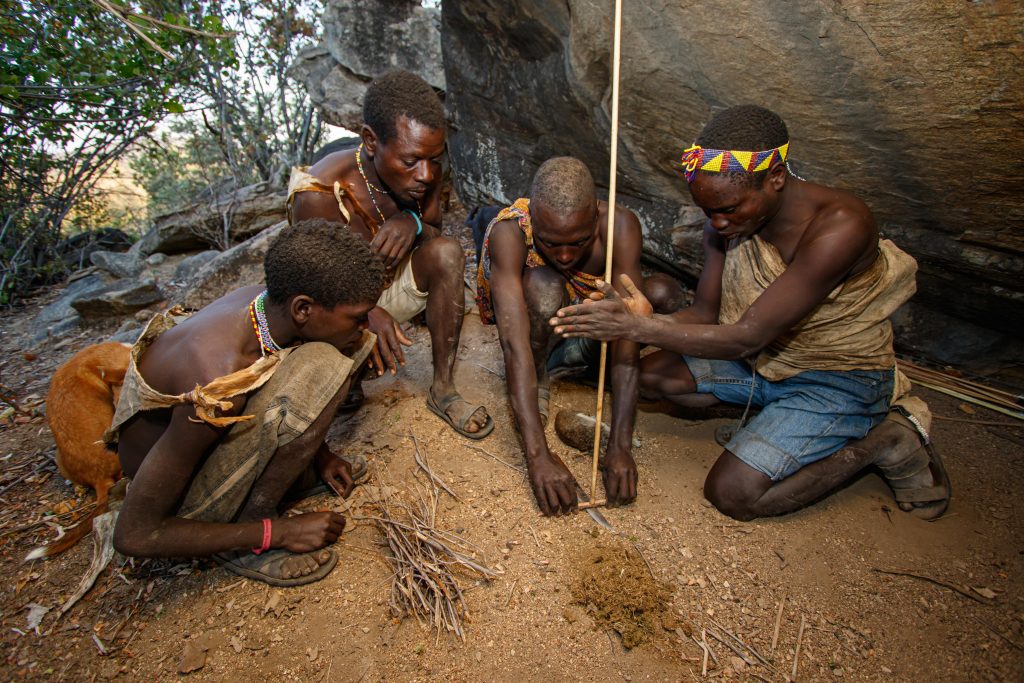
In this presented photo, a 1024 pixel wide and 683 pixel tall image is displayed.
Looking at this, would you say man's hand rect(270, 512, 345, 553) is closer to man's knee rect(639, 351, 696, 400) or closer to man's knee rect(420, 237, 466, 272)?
man's knee rect(420, 237, 466, 272)

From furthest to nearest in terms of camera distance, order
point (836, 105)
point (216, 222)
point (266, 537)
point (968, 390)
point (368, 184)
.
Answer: point (216, 222) → point (968, 390) → point (368, 184) → point (836, 105) → point (266, 537)

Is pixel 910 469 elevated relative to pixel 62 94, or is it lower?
lower

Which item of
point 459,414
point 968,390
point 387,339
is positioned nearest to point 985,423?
point 968,390

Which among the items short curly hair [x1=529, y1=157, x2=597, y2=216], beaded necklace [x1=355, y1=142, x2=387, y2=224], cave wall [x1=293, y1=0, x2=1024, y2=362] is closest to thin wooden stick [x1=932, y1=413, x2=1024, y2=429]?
cave wall [x1=293, y1=0, x2=1024, y2=362]

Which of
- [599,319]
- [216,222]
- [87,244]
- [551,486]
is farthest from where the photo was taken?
[87,244]

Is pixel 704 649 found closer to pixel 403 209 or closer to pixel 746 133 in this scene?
pixel 746 133

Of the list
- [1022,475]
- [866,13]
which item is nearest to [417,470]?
[866,13]

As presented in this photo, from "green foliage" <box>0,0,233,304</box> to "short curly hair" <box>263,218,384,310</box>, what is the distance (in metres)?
1.67

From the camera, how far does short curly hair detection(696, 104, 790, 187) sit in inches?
77.9

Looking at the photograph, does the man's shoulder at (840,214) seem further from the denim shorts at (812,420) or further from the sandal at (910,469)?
the sandal at (910,469)

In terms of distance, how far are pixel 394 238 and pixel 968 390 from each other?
3.25 meters

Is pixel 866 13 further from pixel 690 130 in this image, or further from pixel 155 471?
pixel 155 471

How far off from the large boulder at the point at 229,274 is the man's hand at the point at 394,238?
222cm

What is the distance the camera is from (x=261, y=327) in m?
1.89
